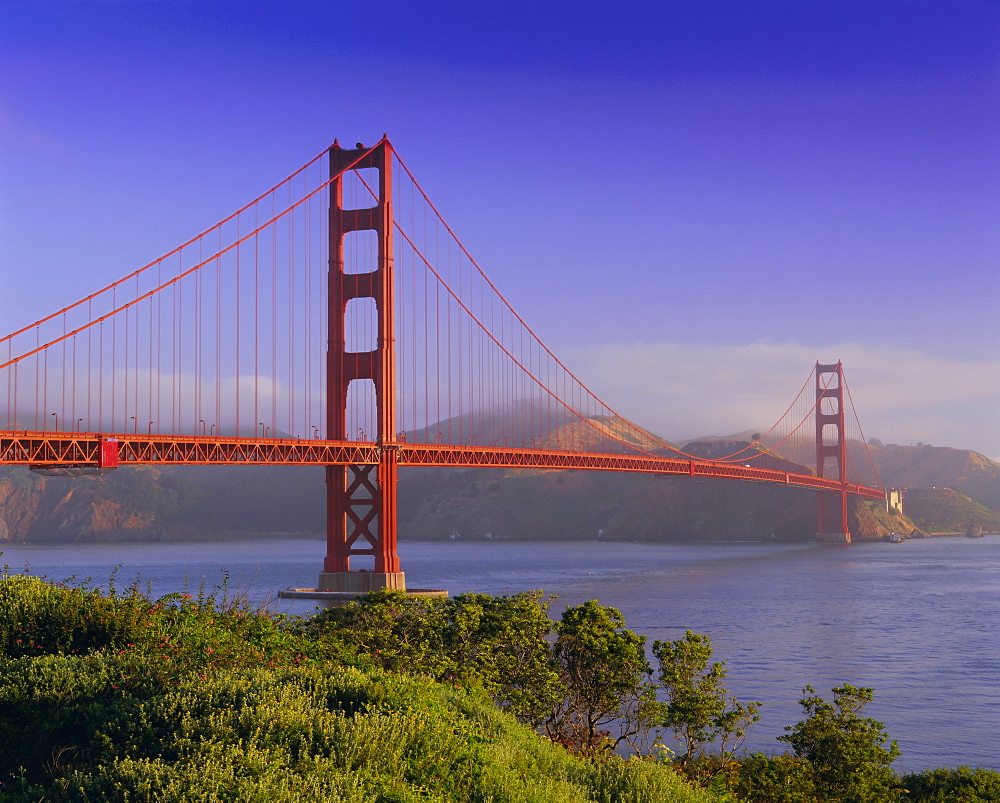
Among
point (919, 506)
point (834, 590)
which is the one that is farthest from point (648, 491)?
point (834, 590)

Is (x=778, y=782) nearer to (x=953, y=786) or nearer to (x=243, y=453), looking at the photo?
(x=953, y=786)

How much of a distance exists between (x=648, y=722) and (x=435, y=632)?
4.40m

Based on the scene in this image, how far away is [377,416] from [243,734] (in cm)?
4595

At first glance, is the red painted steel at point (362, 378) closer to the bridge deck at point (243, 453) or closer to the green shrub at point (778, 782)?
the bridge deck at point (243, 453)

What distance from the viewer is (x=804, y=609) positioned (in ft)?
176

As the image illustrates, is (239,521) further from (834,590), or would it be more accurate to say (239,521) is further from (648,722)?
(648,722)

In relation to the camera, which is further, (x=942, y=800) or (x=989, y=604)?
(x=989, y=604)

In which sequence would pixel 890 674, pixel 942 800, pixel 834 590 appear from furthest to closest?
pixel 834 590 → pixel 890 674 → pixel 942 800

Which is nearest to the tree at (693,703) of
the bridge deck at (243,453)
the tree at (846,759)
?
the tree at (846,759)

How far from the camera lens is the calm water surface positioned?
2812cm

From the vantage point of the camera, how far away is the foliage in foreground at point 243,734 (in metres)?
7.91

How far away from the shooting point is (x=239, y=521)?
636ft

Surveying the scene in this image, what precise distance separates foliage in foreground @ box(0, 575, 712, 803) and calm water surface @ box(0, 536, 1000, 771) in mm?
3652

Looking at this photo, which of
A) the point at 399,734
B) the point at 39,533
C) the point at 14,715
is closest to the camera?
the point at 399,734
